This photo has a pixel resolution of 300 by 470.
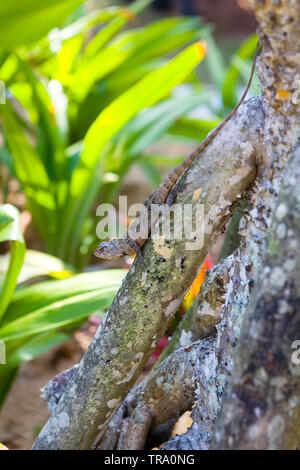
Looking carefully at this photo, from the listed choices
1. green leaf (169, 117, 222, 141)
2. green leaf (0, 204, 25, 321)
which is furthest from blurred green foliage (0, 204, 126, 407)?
green leaf (169, 117, 222, 141)

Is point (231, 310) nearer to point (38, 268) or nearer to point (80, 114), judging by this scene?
point (38, 268)

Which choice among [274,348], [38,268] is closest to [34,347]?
[38,268]

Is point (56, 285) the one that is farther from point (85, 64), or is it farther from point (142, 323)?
point (85, 64)

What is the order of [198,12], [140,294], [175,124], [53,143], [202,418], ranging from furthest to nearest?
[198,12] → [175,124] → [53,143] → [202,418] → [140,294]

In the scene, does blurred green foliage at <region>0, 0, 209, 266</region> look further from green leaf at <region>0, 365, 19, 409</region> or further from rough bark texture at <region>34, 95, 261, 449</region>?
rough bark texture at <region>34, 95, 261, 449</region>

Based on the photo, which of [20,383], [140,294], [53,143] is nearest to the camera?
[140,294]

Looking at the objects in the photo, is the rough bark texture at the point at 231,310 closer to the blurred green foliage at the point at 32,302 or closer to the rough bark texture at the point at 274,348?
the rough bark texture at the point at 274,348

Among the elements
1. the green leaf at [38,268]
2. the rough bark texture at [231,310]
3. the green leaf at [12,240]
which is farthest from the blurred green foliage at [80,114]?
the rough bark texture at [231,310]

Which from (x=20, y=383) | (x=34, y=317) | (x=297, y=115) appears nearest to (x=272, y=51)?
(x=297, y=115)
